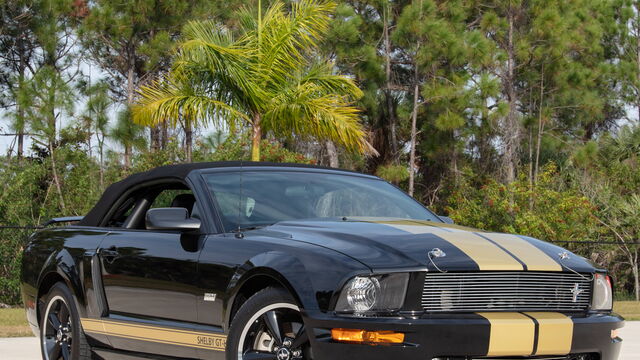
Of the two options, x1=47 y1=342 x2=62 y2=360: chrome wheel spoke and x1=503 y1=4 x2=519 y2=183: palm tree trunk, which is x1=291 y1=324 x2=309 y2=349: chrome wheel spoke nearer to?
x1=47 y1=342 x2=62 y2=360: chrome wheel spoke

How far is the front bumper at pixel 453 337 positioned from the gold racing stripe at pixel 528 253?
27 centimetres

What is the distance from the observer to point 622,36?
4588 cm

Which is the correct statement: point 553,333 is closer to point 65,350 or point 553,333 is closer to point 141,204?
point 141,204

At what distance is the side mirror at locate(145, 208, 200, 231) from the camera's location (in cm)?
579

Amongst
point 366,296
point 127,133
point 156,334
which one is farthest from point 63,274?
point 127,133

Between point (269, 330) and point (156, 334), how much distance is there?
112cm

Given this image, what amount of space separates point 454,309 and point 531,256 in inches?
26.3

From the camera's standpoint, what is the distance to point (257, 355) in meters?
5.23

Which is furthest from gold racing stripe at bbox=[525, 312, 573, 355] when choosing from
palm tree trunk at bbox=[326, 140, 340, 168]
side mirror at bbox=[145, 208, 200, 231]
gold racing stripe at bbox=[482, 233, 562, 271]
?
palm tree trunk at bbox=[326, 140, 340, 168]

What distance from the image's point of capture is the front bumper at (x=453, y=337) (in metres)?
4.72

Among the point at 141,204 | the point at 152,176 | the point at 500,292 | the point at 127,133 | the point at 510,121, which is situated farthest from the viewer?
the point at 510,121

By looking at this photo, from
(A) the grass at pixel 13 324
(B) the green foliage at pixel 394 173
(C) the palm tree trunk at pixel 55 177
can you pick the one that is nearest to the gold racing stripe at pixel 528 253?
(A) the grass at pixel 13 324

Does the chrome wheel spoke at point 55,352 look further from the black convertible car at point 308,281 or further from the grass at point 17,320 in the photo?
the grass at point 17,320

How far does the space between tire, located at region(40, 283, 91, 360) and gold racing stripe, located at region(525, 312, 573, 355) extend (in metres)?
3.17
